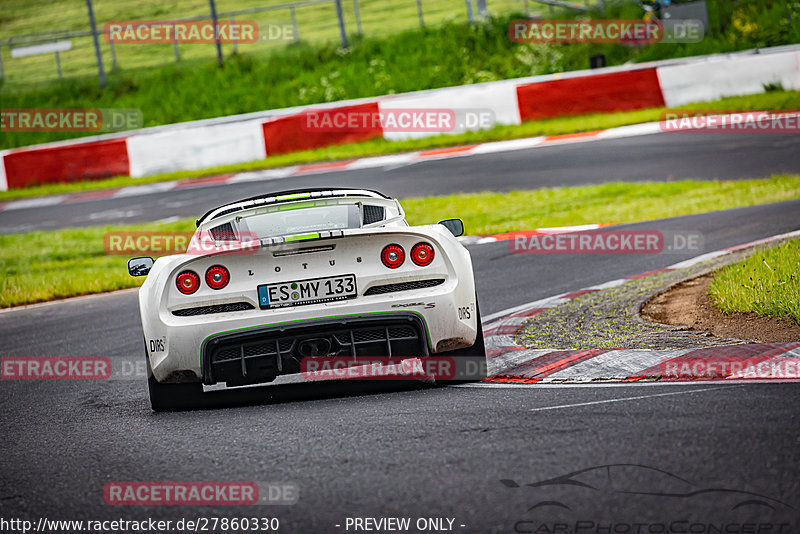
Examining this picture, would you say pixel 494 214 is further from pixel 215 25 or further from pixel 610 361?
pixel 215 25

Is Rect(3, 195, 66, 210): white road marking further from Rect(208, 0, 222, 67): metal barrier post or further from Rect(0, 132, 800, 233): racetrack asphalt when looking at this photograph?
Rect(208, 0, 222, 67): metal barrier post

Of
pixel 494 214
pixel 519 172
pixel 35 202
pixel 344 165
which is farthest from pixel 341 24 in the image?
pixel 494 214

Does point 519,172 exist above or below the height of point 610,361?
above

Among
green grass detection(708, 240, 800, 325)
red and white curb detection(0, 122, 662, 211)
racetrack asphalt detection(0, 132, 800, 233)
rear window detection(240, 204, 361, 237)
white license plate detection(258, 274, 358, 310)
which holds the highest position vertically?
rear window detection(240, 204, 361, 237)

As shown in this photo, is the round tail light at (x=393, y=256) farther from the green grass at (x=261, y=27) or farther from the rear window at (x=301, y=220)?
the green grass at (x=261, y=27)

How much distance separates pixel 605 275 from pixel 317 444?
5.44 meters

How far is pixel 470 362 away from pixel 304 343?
3.10ft

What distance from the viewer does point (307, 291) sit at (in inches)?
217

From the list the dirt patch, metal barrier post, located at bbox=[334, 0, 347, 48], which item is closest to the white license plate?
the dirt patch

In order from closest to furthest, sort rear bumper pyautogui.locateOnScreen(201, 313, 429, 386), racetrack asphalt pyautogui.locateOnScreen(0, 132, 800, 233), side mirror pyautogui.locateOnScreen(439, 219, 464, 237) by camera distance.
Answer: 1. rear bumper pyautogui.locateOnScreen(201, 313, 429, 386)
2. side mirror pyautogui.locateOnScreen(439, 219, 464, 237)
3. racetrack asphalt pyautogui.locateOnScreen(0, 132, 800, 233)

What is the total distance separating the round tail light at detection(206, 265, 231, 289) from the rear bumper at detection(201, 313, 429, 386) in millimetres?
285

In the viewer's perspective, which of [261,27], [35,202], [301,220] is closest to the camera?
[301,220]

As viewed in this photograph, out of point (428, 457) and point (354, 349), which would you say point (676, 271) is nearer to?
point (354, 349)

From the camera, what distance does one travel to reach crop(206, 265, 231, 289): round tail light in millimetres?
5551
